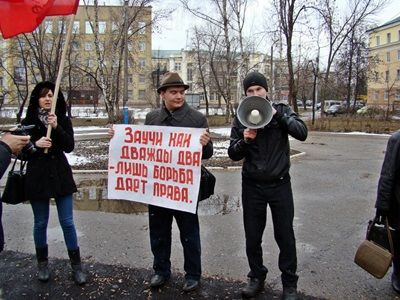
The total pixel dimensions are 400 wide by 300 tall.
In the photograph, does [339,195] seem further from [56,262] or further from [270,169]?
[56,262]

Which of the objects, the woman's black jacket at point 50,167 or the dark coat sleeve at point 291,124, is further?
the woman's black jacket at point 50,167

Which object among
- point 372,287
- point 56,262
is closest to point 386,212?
point 372,287

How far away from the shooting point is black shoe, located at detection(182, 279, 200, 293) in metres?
3.93

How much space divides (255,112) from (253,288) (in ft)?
5.56

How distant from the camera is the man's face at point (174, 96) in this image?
395cm

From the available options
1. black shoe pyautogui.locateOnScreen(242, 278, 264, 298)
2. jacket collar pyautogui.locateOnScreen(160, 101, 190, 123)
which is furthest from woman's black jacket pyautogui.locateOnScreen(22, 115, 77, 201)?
black shoe pyautogui.locateOnScreen(242, 278, 264, 298)

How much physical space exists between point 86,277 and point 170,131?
1.77 metres

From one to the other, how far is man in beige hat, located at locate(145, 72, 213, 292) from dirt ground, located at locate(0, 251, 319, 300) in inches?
5.0

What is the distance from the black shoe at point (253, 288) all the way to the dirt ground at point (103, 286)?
0.19 feet

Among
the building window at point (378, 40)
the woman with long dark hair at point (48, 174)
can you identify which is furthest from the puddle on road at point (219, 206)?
the building window at point (378, 40)

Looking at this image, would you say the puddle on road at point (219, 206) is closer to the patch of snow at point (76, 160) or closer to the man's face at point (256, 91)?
the man's face at point (256, 91)

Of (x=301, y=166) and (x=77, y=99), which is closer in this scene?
(x=301, y=166)

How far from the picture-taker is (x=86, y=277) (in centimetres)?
422

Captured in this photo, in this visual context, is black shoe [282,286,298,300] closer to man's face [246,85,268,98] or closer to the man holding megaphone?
the man holding megaphone
